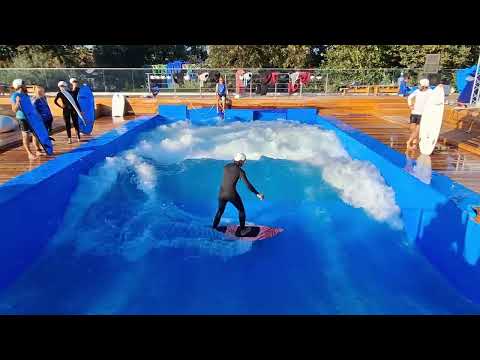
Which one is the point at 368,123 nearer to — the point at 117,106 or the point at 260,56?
the point at 117,106

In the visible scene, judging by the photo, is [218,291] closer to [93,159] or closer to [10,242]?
[10,242]

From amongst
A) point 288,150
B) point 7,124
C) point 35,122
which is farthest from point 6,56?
point 288,150

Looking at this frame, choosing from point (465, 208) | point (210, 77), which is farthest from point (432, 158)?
point (210, 77)

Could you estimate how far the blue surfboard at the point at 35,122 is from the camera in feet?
21.5

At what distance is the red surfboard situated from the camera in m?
5.94

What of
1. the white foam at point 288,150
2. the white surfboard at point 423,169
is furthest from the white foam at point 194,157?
the white surfboard at point 423,169

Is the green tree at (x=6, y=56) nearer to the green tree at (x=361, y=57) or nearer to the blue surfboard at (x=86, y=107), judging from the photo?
the blue surfboard at (x=86, y=107)

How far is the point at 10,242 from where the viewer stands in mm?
4879

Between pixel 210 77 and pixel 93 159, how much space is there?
1064cm

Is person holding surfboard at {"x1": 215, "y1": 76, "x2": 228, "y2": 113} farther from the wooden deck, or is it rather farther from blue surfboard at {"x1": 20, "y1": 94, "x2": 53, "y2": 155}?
blue surfboard at {"x1": 20, "y1": 94, "x2": 53, "y2": 155}

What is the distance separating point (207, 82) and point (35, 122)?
1118 cm

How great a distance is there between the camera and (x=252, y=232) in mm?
6027

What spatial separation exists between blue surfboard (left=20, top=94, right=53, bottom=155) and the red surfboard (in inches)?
167

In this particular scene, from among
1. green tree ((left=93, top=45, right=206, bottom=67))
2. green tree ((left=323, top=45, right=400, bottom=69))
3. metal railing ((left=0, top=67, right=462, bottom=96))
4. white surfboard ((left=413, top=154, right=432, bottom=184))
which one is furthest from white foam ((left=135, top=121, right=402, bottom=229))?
green tree ((left=93, top=45, right=206, bottom=67))
